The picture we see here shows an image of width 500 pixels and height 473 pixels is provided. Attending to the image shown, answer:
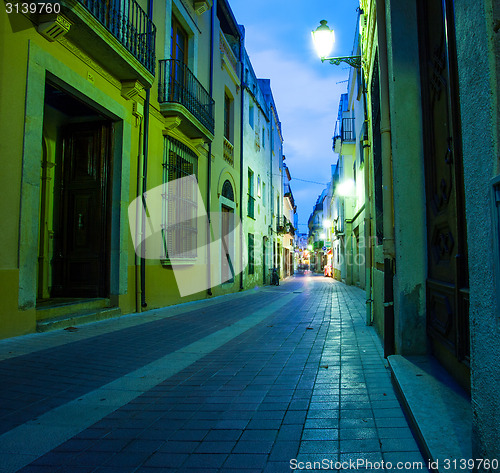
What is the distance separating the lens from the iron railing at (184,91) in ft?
31.8

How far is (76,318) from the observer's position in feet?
21.4

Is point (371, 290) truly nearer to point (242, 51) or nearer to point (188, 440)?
point (188, 440)

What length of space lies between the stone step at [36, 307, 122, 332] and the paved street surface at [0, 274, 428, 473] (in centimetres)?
31

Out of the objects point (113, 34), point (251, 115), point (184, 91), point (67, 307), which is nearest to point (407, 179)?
point (67, 307)

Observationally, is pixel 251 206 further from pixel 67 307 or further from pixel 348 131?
pixel 67 307

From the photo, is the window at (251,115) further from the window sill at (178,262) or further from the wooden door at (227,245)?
the window sill at (178,262)

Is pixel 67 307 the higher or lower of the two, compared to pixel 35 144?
lower

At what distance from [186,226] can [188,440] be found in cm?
905

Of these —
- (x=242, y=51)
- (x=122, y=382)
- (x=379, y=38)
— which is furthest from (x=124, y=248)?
(x=242, y=51)

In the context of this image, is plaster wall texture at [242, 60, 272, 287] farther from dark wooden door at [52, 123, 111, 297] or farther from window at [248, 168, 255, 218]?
dark wooden door at [52, 123, 111, 297]

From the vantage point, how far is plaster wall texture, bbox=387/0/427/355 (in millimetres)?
3852

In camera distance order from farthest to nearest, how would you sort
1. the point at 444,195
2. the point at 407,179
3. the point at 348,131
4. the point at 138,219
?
the point at 348,131, the point at 138,219, the point at 407,179, the point at 444,195

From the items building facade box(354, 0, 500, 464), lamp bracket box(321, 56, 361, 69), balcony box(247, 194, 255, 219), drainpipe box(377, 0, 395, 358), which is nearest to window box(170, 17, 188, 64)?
lamp bracket box(321, 56, 361, 69)

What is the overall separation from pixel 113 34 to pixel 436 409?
24.2ft
